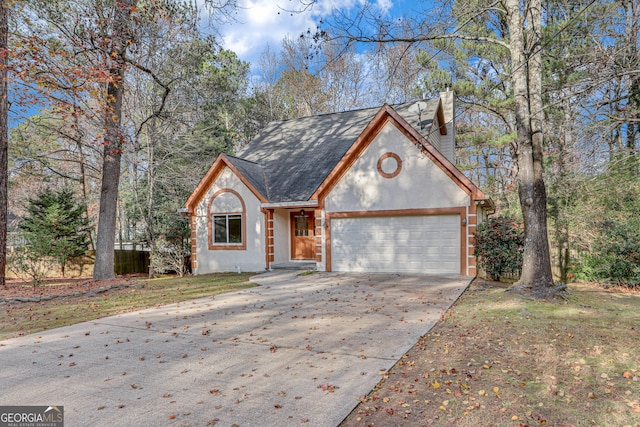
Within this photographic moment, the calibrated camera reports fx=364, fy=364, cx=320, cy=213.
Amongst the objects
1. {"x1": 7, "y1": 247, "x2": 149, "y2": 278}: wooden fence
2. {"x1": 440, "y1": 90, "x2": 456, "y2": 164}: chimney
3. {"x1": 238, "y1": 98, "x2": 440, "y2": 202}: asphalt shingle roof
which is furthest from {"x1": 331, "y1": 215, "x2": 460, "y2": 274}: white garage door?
{"x1": 7, "y1": 247, "x2": 149, "y2": 278}: wooden fence

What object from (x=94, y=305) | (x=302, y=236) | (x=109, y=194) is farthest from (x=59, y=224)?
(x=302, y=236)

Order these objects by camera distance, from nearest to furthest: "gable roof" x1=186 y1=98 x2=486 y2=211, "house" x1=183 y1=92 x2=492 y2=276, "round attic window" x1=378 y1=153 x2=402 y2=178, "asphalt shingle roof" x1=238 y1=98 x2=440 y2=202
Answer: "house" x1=183 y1=92 x2=492 y2=276 < "round attic window" x1=378 y1=153 x2=402 y2=178 < "gable roof" x1=186 y1=98 x2=486 y2=211 < "asphalt shingle roof" x1=238 y1=98 x2=440 y2=202

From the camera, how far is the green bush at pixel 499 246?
1086cm

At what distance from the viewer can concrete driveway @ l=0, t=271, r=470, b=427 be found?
3291 millimetres

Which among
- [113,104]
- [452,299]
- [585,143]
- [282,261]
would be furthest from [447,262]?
[113,104]

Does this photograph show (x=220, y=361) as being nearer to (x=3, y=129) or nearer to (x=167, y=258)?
(x=3, y=129)

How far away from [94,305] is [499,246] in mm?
11035

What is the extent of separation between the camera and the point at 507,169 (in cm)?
2222

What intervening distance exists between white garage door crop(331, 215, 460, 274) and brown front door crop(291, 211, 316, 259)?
170 cm

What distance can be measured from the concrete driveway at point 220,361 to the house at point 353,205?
4.09m

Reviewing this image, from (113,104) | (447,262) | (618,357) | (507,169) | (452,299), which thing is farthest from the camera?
(507,169)

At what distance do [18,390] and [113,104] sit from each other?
1103cm

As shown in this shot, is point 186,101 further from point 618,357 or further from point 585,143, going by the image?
point 618,357

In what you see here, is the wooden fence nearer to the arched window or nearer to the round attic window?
the arched window
